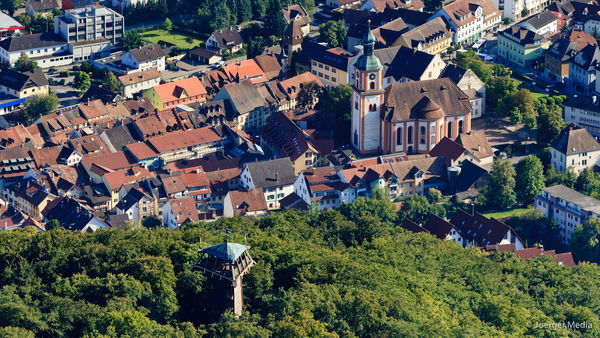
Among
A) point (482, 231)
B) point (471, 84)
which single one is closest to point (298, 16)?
point (471, 84)

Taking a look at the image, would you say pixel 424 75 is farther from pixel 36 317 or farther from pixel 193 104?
pixel 36 317

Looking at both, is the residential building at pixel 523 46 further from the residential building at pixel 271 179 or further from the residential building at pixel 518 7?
the residential building at pixel 271 179

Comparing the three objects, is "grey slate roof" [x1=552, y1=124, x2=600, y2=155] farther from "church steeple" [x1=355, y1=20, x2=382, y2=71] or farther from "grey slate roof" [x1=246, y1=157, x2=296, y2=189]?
"grey slate roof" [x1=246, y1=157, x2=296, y2=189]

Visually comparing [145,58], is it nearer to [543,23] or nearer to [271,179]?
[271,179]

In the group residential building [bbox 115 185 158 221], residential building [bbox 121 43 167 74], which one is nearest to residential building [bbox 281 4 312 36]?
residential building [bbox 121 43 167 74]

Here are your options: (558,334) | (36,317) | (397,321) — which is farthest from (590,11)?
(36,317)

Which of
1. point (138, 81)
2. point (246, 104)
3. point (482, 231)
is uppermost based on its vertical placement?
point (138, 81)
